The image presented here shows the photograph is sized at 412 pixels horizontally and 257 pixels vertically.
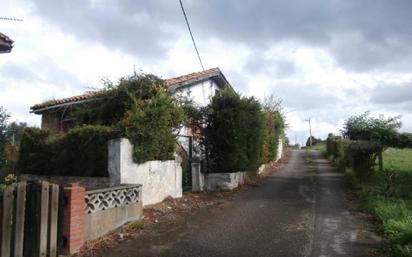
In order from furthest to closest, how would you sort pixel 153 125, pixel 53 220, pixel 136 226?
pixel 153 125, pixel 136 226, pixel 53 220

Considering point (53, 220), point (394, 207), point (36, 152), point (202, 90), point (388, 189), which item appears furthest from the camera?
point (202, 90)

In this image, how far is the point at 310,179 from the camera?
19.6 meters

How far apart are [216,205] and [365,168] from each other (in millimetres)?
8173

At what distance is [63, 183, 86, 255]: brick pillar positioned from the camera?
7.11 metres

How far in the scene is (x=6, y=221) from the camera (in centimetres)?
607

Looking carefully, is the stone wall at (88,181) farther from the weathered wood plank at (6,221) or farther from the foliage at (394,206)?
the foliage at (394,206)

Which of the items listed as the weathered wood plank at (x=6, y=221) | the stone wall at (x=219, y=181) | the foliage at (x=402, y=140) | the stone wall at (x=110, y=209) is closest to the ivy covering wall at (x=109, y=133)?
the stone wall at (x=110, y=209)

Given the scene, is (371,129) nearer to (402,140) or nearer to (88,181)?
(402,140)

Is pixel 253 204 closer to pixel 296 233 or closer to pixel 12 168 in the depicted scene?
pixel 296 233

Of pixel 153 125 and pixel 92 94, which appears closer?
pixel 153 125

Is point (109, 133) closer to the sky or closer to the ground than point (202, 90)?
closer to the ground

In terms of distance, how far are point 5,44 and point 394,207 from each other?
10.5 metres

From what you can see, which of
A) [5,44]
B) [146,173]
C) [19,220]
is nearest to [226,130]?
[146,173]

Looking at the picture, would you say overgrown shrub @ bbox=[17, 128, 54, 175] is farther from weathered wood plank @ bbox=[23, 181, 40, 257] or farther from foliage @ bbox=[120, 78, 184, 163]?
weathered wood plank @ bbox=[23, 181, 40, 257]
